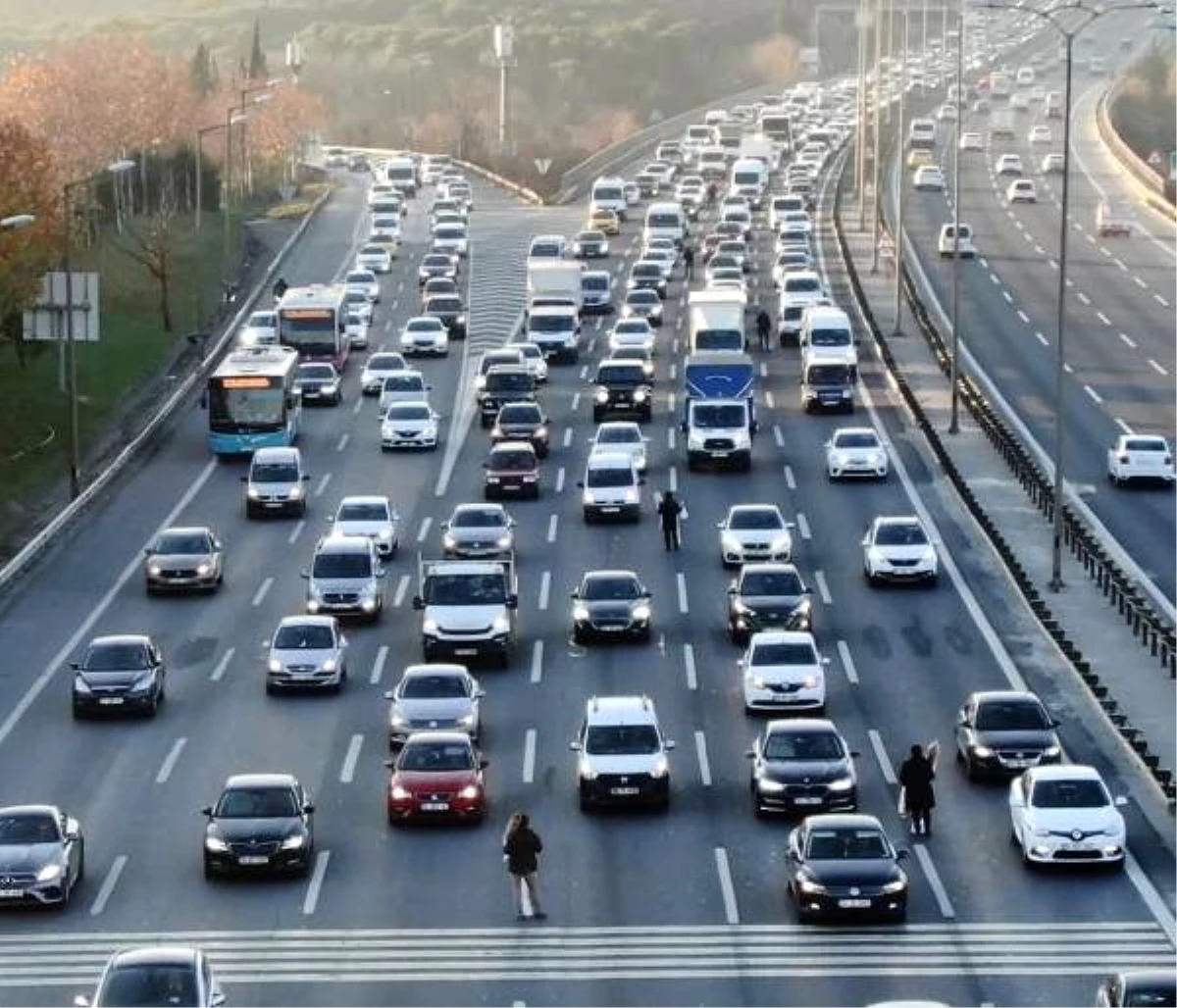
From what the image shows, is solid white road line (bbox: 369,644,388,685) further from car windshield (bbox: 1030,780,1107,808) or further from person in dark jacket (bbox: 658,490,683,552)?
car windshield (bbox: 1030,780,1107,808)

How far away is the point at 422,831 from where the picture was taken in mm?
47219

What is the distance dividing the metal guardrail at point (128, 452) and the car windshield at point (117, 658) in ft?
36.5

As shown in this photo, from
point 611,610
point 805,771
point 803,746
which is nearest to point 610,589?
point 611,610

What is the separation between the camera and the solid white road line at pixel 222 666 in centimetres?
5806

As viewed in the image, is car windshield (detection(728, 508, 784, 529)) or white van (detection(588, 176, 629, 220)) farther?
white van (detection(588, 176, 629, 220))

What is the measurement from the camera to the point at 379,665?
58.8 meters

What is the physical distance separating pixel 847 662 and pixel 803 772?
11711 mm

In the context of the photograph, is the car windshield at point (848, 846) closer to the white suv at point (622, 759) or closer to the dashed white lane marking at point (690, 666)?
the white suv at point (622, 759)

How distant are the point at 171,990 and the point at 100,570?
3476 cm

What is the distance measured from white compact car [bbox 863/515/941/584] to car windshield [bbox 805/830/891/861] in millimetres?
23053

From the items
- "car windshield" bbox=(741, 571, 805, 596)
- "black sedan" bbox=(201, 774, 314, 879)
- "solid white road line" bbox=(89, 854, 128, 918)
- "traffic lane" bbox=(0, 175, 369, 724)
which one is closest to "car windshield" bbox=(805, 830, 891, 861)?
"black sedan" bbox=(201, 774, 314, 879)

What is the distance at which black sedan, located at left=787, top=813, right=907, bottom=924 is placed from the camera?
136ft

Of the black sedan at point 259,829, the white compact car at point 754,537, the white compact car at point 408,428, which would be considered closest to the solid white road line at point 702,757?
the black sedan at point 259,829

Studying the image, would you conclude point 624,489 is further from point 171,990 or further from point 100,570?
point 171,990
